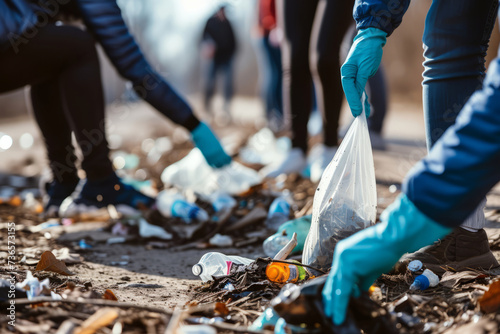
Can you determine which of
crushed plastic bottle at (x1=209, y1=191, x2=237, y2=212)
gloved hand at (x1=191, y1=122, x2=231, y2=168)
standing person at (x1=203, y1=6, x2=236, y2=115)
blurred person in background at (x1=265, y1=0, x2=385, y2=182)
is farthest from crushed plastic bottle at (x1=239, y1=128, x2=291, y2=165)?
standing person at (x1=203, y1=6, x2=236, y2=115)

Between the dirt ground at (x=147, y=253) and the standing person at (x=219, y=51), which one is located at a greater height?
the standing person at (x=219, y=51)

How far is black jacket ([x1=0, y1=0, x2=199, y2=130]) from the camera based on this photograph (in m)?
2.31

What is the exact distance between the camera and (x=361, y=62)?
5.20 ft

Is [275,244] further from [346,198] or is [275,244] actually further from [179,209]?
[179,209]

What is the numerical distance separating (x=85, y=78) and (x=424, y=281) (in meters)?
1.87

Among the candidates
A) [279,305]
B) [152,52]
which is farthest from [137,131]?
[152,52]

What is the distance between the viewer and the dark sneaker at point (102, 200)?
2611 mm

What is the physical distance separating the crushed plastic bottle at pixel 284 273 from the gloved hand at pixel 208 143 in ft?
3.75

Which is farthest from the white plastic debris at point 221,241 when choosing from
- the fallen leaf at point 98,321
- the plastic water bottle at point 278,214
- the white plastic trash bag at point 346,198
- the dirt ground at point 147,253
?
the fallen leaf at point 98,321

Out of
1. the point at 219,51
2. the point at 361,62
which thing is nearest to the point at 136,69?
the point at 361,62

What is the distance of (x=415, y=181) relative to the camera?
1.06 metres

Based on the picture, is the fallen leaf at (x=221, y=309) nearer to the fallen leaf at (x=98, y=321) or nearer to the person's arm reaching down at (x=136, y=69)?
the fallen leaf at (x=98, y=321)

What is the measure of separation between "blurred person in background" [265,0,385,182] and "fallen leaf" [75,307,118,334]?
6.10 ft

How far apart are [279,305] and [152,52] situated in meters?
15.4
